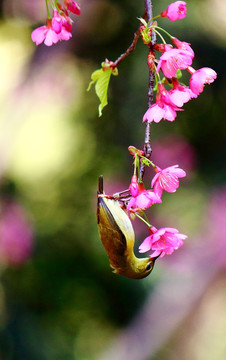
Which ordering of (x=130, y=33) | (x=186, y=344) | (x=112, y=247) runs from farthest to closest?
(x=186, y=344) → (x=130, y=33) → (x=112, y=247)

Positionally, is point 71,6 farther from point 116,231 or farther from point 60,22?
point 116,231

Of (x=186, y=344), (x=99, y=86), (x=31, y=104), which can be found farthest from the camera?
(x=186, y=344)

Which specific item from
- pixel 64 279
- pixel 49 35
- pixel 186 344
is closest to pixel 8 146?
pixel 64 279

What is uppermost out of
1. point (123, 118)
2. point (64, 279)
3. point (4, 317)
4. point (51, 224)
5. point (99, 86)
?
point (123, 118)

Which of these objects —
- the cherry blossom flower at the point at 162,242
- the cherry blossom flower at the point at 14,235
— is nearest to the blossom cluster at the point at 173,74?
the cherry blossom flower at the point at 162,242

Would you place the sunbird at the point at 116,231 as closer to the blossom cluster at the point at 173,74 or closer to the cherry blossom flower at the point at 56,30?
the blossom cluster at the point at 173,74

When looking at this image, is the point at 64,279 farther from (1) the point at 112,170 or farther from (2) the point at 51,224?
(1) the point at 112,170

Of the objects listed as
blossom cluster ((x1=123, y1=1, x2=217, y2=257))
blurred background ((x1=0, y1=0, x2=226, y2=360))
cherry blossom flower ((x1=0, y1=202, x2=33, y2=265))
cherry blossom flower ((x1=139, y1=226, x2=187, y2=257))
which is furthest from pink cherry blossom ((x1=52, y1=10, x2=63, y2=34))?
cherry blossom flower ((x1=0, y1=202, x2=33, y2=265))
